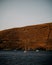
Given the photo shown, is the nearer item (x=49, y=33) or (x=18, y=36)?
(x=49, y=33)

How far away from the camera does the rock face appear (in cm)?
4389

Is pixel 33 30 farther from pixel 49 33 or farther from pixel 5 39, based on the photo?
pixel 5 39

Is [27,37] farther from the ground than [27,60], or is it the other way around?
[27,60]

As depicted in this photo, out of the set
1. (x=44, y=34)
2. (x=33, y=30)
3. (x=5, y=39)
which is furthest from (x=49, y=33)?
(x=5, y=39)

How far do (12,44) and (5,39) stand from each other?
2507 millimetres

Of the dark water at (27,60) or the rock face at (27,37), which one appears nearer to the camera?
the dark water at (27,60)

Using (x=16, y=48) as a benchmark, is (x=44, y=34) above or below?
above

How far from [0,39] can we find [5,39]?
1.34m

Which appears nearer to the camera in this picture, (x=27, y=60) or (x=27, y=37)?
(x=27, y=60)

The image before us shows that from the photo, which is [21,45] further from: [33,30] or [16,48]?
[33,30]

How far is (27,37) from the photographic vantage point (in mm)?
47250

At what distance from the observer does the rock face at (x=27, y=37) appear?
144 ft

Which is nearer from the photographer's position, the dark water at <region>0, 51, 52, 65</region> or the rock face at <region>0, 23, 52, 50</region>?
the dark water at <region>0, 51, 52, 65</region>

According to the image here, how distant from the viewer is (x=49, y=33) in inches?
1767
